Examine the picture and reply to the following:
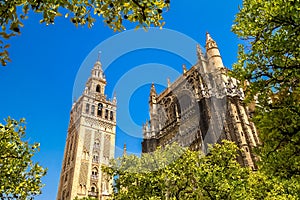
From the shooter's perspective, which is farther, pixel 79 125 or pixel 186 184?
pixel 79 125

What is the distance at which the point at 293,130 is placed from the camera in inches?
307

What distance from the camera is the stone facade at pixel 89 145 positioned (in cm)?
5031

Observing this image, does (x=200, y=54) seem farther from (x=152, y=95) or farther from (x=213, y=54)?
(x=152, y=95)

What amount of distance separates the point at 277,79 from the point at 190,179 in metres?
9.29

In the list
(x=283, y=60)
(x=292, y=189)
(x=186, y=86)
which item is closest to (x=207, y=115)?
(x=186, y=86)

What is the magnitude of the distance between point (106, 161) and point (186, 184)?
43.8 metres

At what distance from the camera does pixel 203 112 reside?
3241cm

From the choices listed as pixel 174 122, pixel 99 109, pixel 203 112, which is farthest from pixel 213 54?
pixel 99 109

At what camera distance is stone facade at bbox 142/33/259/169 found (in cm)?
2953

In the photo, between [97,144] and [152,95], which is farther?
[97,144]

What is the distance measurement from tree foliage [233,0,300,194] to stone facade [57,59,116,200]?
43976 millimetres

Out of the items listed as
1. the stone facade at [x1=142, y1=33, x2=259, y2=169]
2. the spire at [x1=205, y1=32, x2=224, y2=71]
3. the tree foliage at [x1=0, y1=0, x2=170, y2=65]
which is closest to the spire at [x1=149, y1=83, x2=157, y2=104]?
the stone facade at [x1=142, y1=33, x2=259, y2=169]

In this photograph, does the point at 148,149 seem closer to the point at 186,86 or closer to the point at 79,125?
the point at 186,86

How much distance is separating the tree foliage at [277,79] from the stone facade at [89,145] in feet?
144
